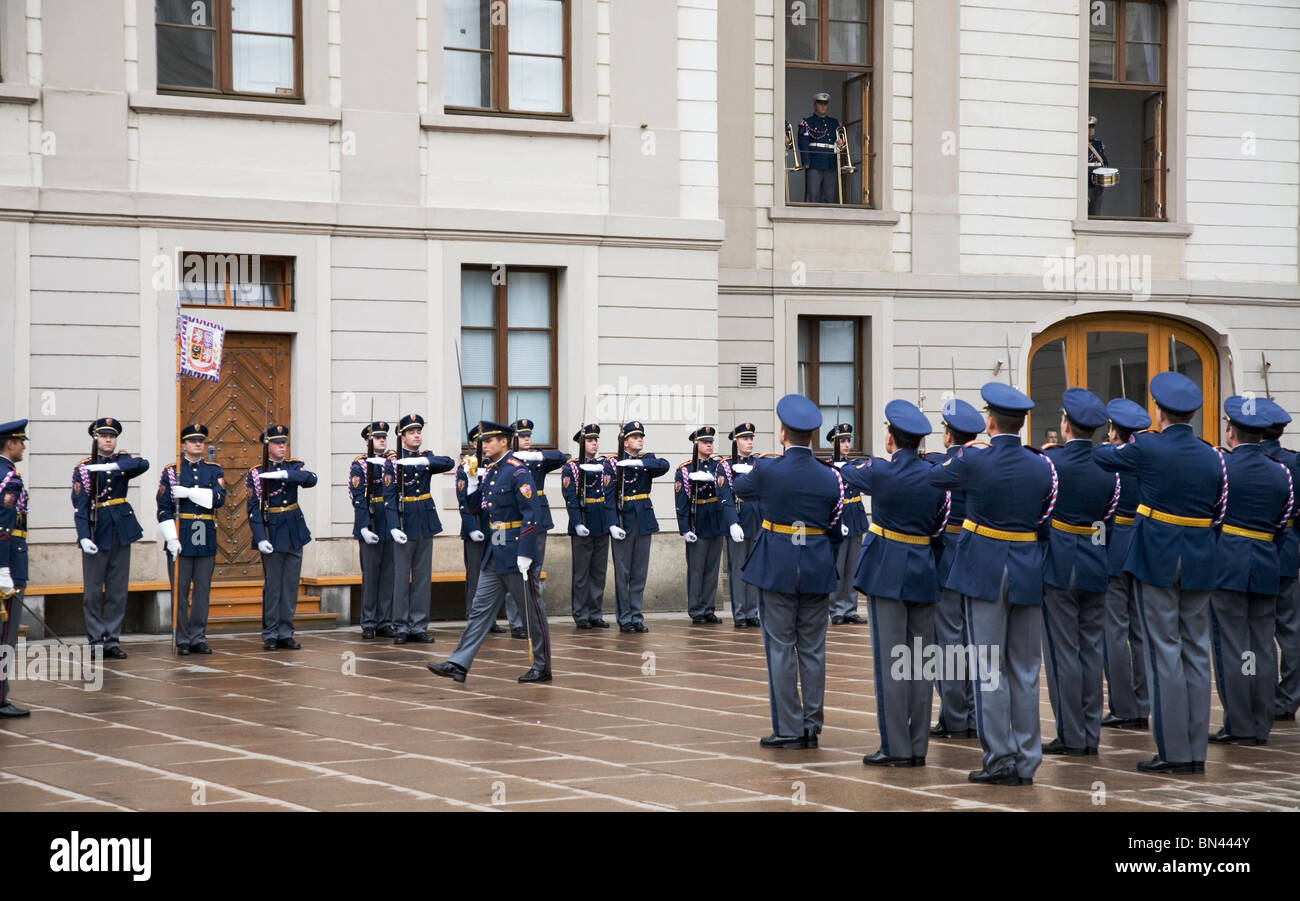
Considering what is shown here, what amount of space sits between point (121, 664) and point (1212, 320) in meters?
14.5

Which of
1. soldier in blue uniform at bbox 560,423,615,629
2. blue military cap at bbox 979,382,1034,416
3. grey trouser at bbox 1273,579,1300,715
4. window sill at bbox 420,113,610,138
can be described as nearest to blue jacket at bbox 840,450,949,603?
blue military cap at bbox 979,382,1034,416

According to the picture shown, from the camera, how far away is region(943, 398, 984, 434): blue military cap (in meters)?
9.55

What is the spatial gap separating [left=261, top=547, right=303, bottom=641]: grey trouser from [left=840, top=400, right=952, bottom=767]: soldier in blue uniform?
7330mm

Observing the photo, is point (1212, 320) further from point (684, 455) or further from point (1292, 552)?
point (1292, 552)

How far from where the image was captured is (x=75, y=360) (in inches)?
635

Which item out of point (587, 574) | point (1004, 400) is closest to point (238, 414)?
point (587, 574)

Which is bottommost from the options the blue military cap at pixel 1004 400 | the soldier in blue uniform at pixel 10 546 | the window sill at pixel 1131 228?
the soldier in blue uniform at pixel 10 546

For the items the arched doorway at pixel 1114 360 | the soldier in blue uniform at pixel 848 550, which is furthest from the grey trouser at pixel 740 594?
the arched doorway at pixel 1114 360

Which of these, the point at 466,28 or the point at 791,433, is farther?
the point at 466,28

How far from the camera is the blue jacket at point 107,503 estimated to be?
14836mm

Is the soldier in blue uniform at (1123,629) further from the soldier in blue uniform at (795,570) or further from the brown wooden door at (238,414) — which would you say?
the brown wooden door at (238,414)

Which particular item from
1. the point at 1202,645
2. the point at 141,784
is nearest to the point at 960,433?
the point at 1202,645

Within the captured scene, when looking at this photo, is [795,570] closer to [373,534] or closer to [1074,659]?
[1074,659]

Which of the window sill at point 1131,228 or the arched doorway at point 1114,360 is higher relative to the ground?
the window sill at point 1131,228
